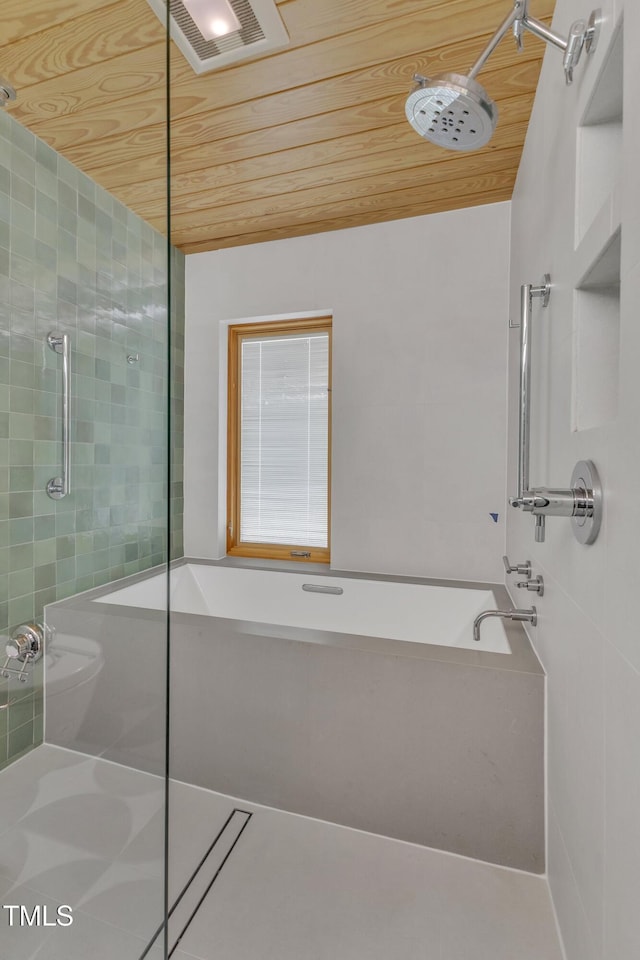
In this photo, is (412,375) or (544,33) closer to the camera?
(544,33)

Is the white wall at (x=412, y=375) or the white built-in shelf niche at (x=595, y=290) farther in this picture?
the white wall at (x=412, y=375)

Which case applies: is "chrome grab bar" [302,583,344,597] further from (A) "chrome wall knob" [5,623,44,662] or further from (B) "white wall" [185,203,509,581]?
(A) "chrome wall knob" [5,623,44,662]

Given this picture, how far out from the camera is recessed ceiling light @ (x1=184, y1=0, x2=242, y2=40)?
47.5 inches

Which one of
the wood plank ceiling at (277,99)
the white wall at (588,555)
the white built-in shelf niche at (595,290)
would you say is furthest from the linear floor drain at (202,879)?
the wood plank ceiling at (277,99)

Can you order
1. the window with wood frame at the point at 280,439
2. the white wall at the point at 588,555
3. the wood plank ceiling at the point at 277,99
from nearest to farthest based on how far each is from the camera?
the white wall at the point at 588,555
the wood plank ceiling at the point at 277,99
the window with wood frame at the point at 280,439

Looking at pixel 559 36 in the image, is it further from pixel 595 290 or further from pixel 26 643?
pixel 26 643

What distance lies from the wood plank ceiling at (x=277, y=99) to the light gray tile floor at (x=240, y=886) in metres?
1.37

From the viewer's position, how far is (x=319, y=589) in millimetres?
2377

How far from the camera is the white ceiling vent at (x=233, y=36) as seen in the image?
3.99ft

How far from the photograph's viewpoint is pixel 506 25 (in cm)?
105

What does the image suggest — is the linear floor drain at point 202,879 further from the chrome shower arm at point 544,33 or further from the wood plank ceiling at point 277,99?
the chrome shower arm at point 544,33

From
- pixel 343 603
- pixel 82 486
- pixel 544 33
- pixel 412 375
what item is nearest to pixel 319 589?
pixel 343 603

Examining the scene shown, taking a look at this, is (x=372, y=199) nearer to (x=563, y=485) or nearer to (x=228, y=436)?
(x=228, y=436)

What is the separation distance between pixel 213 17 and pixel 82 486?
4.26 ft
